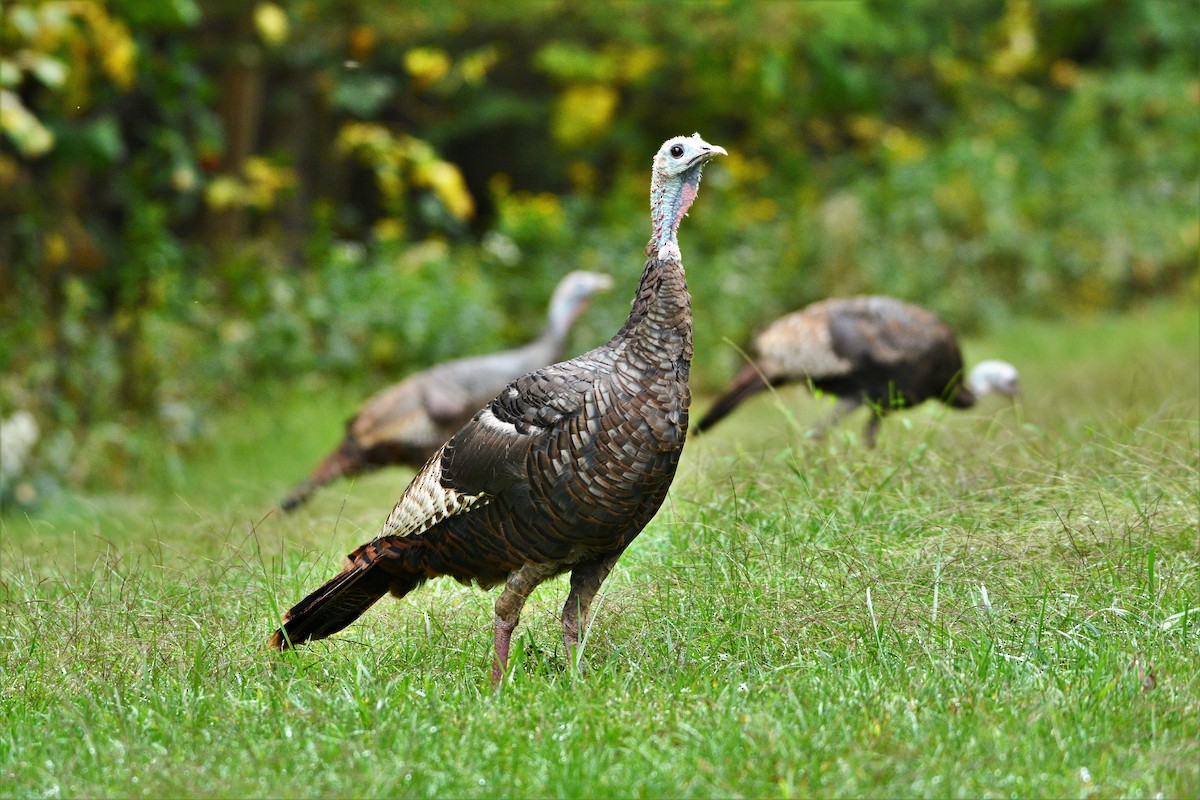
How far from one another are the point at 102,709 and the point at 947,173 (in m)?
11.5

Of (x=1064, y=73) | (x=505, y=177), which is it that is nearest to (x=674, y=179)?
(x=505, y=177)

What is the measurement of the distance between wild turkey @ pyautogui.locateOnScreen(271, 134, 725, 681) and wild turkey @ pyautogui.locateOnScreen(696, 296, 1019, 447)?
2.66 meters

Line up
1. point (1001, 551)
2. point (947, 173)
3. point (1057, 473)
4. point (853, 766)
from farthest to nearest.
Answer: point (947, 173)
point (1057, 473)
point (1001, 551)
point (853, 766)

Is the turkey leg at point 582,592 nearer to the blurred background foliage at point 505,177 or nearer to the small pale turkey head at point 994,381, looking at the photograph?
the small pale turkey head at point 994,381

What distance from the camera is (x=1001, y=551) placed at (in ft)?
14.6

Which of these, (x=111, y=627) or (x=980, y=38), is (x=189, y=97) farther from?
(x=980, y=38)

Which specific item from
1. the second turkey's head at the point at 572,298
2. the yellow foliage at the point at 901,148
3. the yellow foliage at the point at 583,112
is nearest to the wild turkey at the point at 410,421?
the second turkey's head at the point at 572,298

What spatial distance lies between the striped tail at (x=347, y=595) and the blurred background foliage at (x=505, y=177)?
13.5 feet

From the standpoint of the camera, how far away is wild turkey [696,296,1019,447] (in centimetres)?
682

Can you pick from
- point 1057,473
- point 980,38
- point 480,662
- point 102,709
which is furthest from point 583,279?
point 980,38

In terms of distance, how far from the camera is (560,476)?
382 centimetres

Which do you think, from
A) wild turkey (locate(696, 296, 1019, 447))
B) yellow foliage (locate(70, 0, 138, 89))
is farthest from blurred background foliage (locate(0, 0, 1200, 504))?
wild turkey (locate(696, 296, 1019, 447))

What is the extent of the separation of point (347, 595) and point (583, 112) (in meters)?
10.2

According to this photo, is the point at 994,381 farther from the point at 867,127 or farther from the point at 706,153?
the point at 867,127
